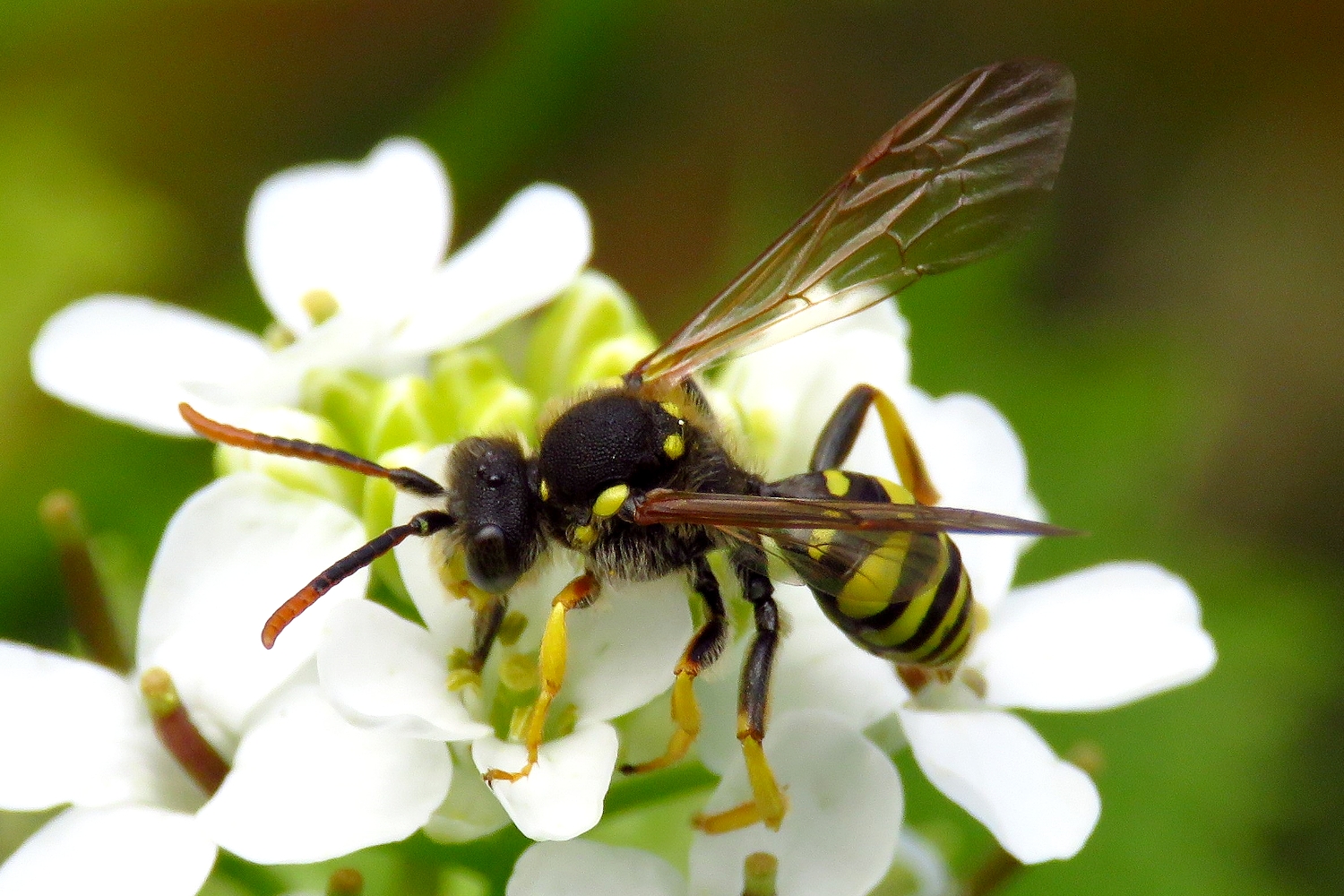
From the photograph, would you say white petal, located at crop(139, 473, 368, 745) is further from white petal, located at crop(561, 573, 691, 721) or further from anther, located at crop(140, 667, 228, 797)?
white petal, located at crop(561, 573, 691, 721)

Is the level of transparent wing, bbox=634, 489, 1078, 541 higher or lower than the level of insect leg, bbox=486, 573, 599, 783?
higher

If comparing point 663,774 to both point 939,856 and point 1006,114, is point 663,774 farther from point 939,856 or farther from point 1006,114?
point 1006,114

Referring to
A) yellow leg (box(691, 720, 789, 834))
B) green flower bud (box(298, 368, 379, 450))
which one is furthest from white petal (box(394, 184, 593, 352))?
yellow leg (box(691, 720, 789, 834))

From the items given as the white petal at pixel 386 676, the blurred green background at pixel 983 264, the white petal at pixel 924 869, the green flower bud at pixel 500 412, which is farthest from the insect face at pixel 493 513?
the blurred green background at pixel 983 264

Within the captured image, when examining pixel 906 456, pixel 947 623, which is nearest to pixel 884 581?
pixel 947 623

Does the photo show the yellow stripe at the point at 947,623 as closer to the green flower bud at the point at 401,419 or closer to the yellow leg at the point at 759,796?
the yellow leg at the point at 759,796

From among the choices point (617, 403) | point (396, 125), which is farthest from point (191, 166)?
point (617, 403)
